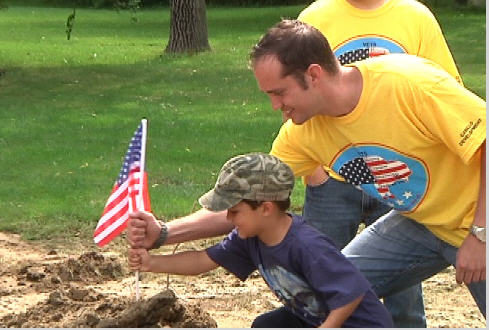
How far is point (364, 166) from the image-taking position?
4.44 metres

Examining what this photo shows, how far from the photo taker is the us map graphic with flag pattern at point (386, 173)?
432cm

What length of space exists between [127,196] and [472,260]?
56.6 inches

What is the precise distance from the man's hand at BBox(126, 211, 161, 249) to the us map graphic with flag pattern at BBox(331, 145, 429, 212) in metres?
0.71

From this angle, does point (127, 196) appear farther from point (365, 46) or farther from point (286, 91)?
point (365, 46)

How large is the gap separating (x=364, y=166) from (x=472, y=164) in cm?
39

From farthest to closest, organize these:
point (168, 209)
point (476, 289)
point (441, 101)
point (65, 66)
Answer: point (65, 66), point (168, 209), point (476, 289), point (441, 101)

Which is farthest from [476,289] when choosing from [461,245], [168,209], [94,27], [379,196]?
[94,27]

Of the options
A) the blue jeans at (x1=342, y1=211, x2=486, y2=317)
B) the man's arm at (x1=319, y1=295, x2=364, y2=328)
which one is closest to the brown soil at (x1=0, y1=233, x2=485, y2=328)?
the blue jeans at (x1=342, y1=211, x2=486, y2=317)

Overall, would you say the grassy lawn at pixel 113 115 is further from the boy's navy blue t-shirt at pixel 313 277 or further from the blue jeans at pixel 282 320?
the boy's navy blue t-shirt at pixel 313 277

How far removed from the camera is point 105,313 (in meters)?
5.85

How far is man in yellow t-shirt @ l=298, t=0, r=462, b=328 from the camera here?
5273mm

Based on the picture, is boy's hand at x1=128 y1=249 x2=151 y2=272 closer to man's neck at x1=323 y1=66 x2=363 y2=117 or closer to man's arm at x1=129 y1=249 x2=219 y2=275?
man's arm at x1=129 y1=249 x2=219 y2=275

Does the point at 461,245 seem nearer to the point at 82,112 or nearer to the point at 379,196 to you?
the point at 379,196

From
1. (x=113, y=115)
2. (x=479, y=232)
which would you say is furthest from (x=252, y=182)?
(x=113, y=115)
